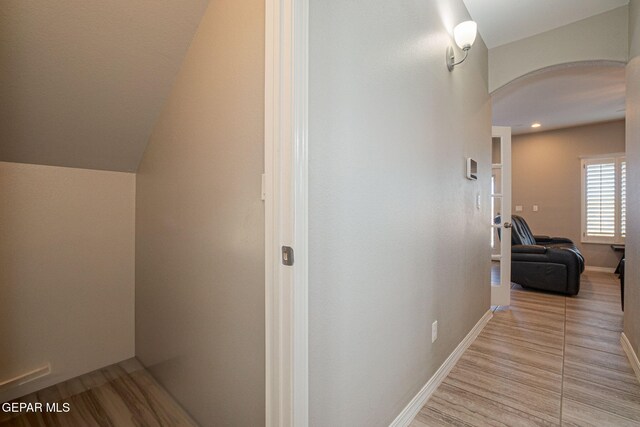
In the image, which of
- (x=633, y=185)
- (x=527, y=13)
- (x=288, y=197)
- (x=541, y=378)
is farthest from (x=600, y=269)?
(x=288, y=197)

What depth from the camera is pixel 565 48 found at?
253 centimetres

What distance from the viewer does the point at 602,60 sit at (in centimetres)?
239

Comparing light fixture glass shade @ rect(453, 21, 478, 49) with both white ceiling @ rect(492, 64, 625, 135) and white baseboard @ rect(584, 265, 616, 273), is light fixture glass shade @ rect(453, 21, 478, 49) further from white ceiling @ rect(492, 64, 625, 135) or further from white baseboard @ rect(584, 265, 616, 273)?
white baseboard @ rect(584, 265, 616, 273)

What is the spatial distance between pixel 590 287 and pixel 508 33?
3.86 meters

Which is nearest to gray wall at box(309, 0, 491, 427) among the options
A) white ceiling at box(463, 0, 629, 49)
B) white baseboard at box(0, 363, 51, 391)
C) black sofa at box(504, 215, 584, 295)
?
white ceiling at box(463, 0, 629, 49)

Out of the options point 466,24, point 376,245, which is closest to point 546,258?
point 466,24

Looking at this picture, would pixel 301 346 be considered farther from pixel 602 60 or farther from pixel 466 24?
pixel 602 60

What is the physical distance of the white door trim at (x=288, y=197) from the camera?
36.3 inches

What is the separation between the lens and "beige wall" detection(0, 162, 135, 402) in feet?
5.67

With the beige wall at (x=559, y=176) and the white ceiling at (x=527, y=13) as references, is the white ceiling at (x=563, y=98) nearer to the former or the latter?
the beige wall at (x=559, y=176)

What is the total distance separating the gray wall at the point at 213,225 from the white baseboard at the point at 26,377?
2.14 feet

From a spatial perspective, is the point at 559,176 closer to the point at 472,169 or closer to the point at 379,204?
the point at 472,169

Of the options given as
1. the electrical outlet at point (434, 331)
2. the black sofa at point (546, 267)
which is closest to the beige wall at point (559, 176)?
the black sofa at point (546, 267)

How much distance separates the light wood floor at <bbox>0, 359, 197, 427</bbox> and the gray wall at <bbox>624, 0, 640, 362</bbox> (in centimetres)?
301
